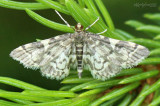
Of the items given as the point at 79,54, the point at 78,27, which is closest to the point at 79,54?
the point at 79,54

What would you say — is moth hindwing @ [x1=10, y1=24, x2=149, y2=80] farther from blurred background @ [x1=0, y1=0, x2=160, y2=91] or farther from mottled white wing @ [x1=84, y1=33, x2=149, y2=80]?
blurred background @ [x1=0, y1=0, x2=160, y2=91]

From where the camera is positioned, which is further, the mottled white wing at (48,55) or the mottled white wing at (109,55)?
the mottled white wing at (48,55)

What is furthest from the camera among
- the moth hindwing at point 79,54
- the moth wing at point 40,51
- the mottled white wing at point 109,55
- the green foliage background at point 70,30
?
the moth wing at point 40,51

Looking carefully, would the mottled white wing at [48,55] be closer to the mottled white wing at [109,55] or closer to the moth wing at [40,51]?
the moth wing at [40,51]

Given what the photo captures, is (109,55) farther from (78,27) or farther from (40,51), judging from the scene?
(40,51)

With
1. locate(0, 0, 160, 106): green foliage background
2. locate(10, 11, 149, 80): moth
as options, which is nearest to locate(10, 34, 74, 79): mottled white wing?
locate(10, 11, 149, 80): moth

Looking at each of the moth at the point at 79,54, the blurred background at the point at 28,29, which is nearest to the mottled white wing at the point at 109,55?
the moth at the point at 79,54
